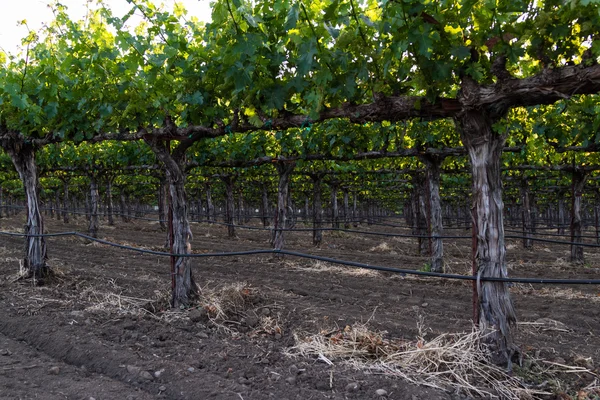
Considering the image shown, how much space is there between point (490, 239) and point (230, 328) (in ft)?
10.8

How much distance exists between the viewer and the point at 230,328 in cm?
563

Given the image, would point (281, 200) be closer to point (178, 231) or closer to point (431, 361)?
point (178, 231)

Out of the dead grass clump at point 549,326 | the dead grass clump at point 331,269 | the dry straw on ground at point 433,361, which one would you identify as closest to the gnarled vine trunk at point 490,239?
the dry straw on ground at point 433,361

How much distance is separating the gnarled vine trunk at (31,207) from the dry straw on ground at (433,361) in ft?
18.6

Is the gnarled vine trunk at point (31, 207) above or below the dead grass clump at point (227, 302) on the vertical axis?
above

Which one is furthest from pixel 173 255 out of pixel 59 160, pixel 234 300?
pixel 59 160

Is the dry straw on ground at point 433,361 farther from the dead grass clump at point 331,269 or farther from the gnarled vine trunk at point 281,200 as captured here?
the gnarled vine trunk at point 281,200

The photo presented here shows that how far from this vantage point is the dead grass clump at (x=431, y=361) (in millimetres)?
3738

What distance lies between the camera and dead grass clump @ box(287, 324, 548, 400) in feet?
12.3

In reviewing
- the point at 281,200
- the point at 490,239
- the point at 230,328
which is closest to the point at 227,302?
the point at 230,328

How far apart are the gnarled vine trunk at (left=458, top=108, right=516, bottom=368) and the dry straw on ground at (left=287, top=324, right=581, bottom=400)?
0.16 m

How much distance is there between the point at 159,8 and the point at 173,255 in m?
3.07

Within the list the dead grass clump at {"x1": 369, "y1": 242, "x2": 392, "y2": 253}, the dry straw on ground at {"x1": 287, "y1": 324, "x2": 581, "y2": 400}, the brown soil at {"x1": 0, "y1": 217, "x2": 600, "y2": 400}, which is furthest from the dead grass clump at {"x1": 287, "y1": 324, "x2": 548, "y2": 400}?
the dead grass clump at {"x1": 369, "y1": 242, "x2": 392, "y2": 253}

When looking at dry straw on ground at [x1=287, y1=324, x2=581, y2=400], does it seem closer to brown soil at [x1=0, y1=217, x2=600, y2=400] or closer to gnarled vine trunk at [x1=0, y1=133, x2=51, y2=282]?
brown soil at [x1=0, y1=217, x2=600, y2=400]
